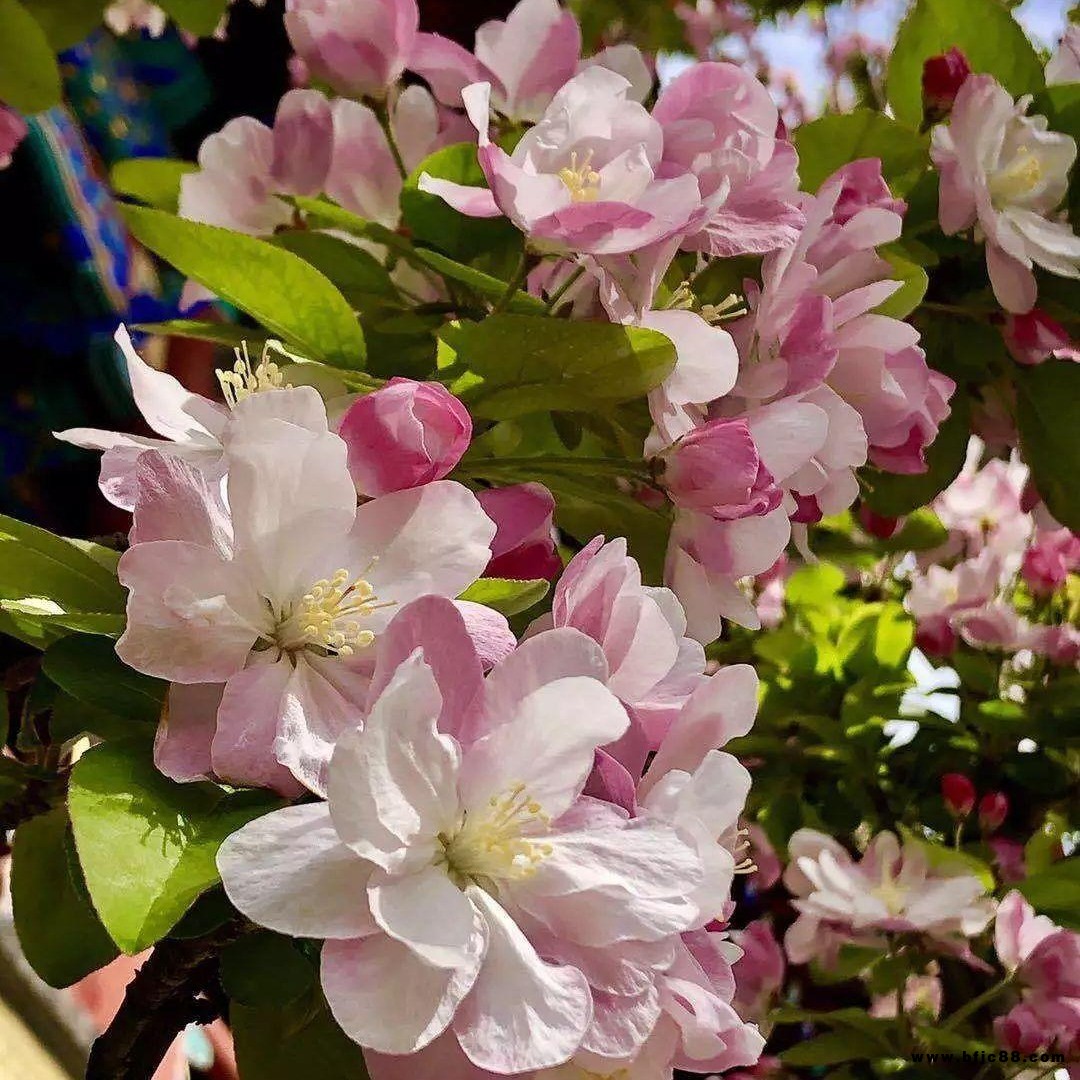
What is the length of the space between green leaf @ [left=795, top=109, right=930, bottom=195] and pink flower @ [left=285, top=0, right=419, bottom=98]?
18 cm

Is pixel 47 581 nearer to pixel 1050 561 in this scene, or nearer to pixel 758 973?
pixel 758 973

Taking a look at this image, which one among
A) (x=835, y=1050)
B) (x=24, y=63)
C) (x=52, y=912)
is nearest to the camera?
(x=52, y=912)

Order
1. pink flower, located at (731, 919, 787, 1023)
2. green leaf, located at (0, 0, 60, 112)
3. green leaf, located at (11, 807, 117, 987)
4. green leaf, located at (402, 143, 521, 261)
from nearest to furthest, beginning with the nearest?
green leaf, located at (11, 807, 117, 987) < green leaf, located at (402, 143, 521, 261) < green leaf, located at (0, 0, 60, 112) < pink flower, located at (731, 919, 787, 1023)

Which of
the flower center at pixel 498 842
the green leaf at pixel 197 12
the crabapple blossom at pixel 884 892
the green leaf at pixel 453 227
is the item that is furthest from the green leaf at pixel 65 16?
the crabapple blossom at pixel 884 892

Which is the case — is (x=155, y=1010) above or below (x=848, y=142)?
below

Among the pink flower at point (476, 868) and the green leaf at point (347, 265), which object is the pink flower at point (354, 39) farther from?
the pink flower at point (476, 868)

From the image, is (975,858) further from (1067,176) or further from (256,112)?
(256,112)

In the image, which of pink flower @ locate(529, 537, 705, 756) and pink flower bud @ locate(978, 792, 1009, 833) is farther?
pink flower bud @ locate(978, 792, 1009, 833)

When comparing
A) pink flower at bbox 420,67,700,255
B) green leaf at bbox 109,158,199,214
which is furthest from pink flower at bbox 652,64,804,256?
green leaf at bbox 109,158,199,214

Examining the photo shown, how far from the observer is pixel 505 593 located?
0.27 meters

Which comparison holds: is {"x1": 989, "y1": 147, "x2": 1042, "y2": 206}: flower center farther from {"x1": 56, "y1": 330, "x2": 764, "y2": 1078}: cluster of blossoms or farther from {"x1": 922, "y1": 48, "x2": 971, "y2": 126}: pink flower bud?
{"x1": 56, "y1": 330, "x2": 764, "y2": 1078}: cluster of blossoms

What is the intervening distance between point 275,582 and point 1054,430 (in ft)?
1.35

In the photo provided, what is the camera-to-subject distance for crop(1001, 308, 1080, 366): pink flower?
19.3 inches

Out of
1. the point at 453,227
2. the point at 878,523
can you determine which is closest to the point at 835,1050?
the point at 878,523
